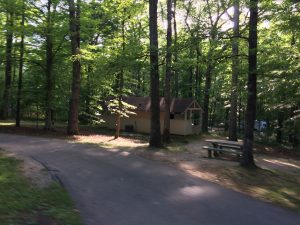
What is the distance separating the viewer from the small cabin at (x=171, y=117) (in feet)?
102

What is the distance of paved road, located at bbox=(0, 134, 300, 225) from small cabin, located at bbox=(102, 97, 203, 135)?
63.5 ft

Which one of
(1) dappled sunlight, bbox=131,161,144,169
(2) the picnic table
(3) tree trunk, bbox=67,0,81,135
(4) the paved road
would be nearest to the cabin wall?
(3) tree trunk, bbox=67,0,81,135

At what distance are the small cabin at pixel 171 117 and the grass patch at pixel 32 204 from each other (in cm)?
2314

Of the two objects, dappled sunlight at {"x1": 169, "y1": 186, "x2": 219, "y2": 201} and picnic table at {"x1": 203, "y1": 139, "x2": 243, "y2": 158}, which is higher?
picnic table at {"x1": 203, "y1": 139, "x2": 243, "y2": 158}

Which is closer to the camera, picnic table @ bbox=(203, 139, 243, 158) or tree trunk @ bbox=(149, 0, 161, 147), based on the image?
picnic table @ bbox=(203, 139, 243, 158)

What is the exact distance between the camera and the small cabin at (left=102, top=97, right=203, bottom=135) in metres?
30.9

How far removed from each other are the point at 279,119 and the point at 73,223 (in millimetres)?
28858

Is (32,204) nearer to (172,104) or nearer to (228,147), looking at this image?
(228,147)

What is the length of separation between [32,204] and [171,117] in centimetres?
2551

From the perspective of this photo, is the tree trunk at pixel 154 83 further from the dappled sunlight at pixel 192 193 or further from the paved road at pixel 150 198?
the dappled sunlight at pixel 192 193

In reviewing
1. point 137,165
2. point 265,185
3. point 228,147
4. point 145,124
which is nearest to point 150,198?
point 137,165

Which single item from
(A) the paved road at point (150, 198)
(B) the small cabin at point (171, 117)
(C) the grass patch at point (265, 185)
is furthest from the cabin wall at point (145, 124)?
(A) the paved road at point (150, 198)

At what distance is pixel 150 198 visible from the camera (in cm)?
764

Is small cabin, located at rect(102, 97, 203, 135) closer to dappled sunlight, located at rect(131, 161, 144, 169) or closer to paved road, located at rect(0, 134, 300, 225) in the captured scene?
dappled sunlight, located at rect(131, 161, 144, 169)
